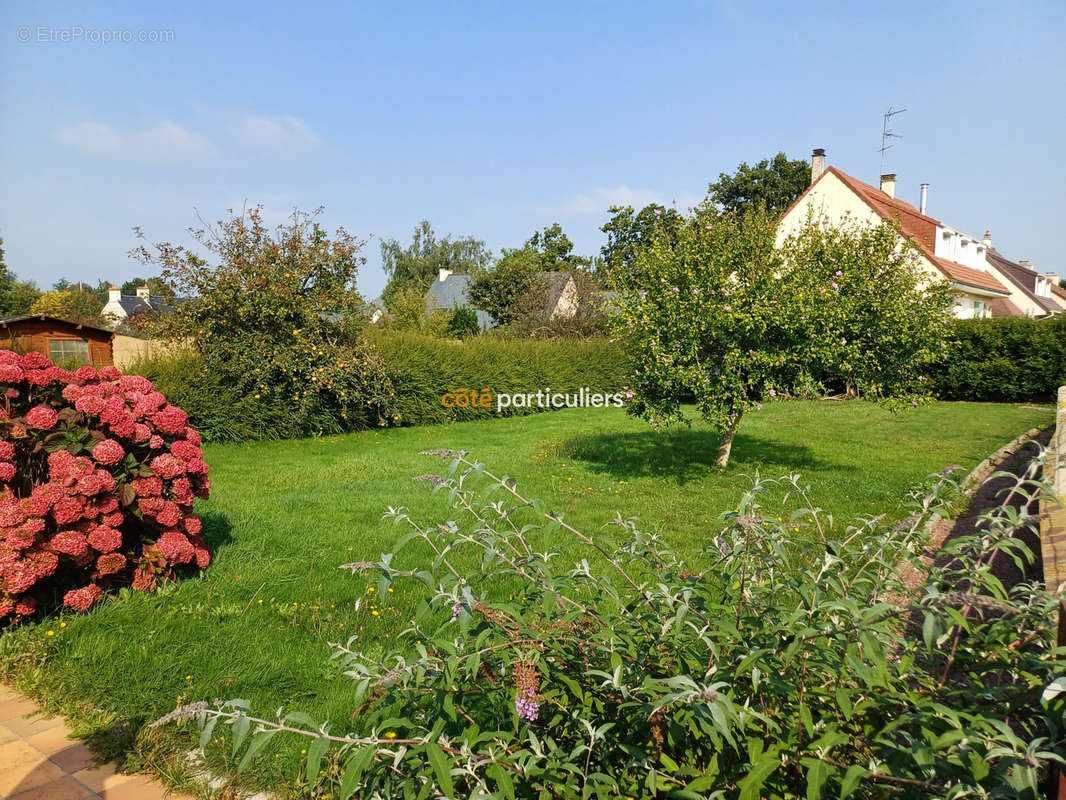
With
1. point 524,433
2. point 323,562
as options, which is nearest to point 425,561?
point 323,562

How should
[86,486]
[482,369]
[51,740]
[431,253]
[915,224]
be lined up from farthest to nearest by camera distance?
1. [431,253]
2. [915,224]
3. [482,369]
4. [86,486]
5. [51,740]

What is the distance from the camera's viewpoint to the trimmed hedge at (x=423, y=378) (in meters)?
11.7

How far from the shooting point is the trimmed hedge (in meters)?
11.7

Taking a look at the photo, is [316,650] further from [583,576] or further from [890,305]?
[890,305]

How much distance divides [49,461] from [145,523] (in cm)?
70

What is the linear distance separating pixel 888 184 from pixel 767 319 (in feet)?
84.6

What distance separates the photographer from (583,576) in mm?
2033

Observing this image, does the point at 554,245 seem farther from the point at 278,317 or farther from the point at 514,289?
the point at 278,317

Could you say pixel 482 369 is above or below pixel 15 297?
below

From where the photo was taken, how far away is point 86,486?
3.75m

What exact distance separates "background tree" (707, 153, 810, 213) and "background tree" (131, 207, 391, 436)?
33.5 m

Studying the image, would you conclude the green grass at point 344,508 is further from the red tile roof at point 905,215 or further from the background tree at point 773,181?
the background tree at point 773,181

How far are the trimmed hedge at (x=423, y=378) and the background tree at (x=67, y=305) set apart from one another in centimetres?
2684

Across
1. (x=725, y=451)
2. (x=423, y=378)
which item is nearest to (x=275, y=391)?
(x=423, y=378)
